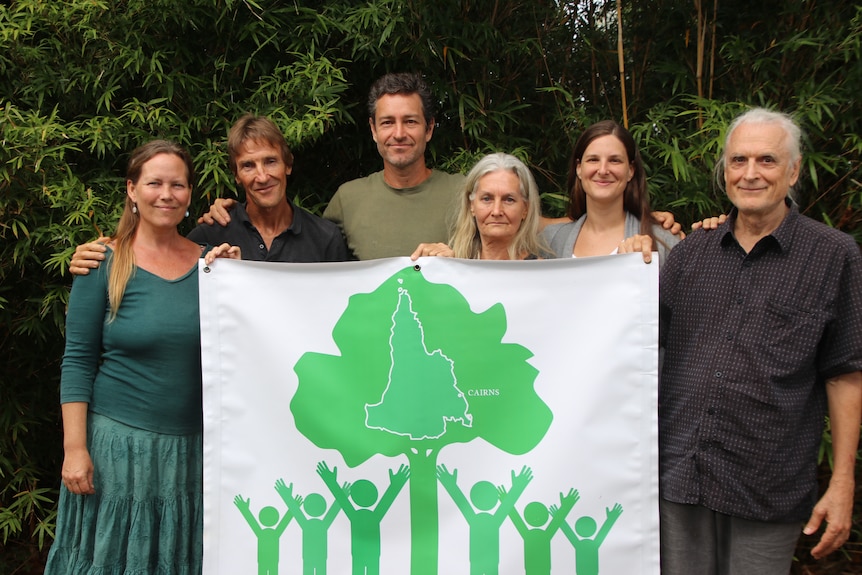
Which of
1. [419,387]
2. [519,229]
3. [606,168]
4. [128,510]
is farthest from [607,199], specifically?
[128,510]

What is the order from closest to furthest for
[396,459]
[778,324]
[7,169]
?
1. [778,324]
2. [396,459]
3. [7,169]

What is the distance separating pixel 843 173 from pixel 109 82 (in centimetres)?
293

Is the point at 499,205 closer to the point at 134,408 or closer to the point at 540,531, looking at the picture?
the point at 540,531

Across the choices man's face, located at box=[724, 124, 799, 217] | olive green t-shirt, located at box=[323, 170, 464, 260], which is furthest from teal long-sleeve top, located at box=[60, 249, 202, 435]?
man's face, located at box=[724, 124, 799, 217]

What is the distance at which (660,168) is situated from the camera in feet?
10.7

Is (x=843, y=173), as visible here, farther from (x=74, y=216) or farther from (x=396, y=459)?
(x=74, y=216)

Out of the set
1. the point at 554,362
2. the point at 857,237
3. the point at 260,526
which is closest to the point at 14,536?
the point at 260,526

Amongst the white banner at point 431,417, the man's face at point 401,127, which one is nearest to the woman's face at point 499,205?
the white banner at point 431,417

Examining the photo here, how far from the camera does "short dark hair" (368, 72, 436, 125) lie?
282 centimetres

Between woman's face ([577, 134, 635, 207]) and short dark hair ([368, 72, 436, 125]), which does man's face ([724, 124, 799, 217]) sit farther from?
short dark hair ([368, 72, 436, 125])

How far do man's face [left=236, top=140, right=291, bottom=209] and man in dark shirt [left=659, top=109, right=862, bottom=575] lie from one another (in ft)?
4.44

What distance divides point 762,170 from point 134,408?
1843 millimetres

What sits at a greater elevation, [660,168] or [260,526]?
[660,168]

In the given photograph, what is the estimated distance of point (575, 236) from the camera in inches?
103
